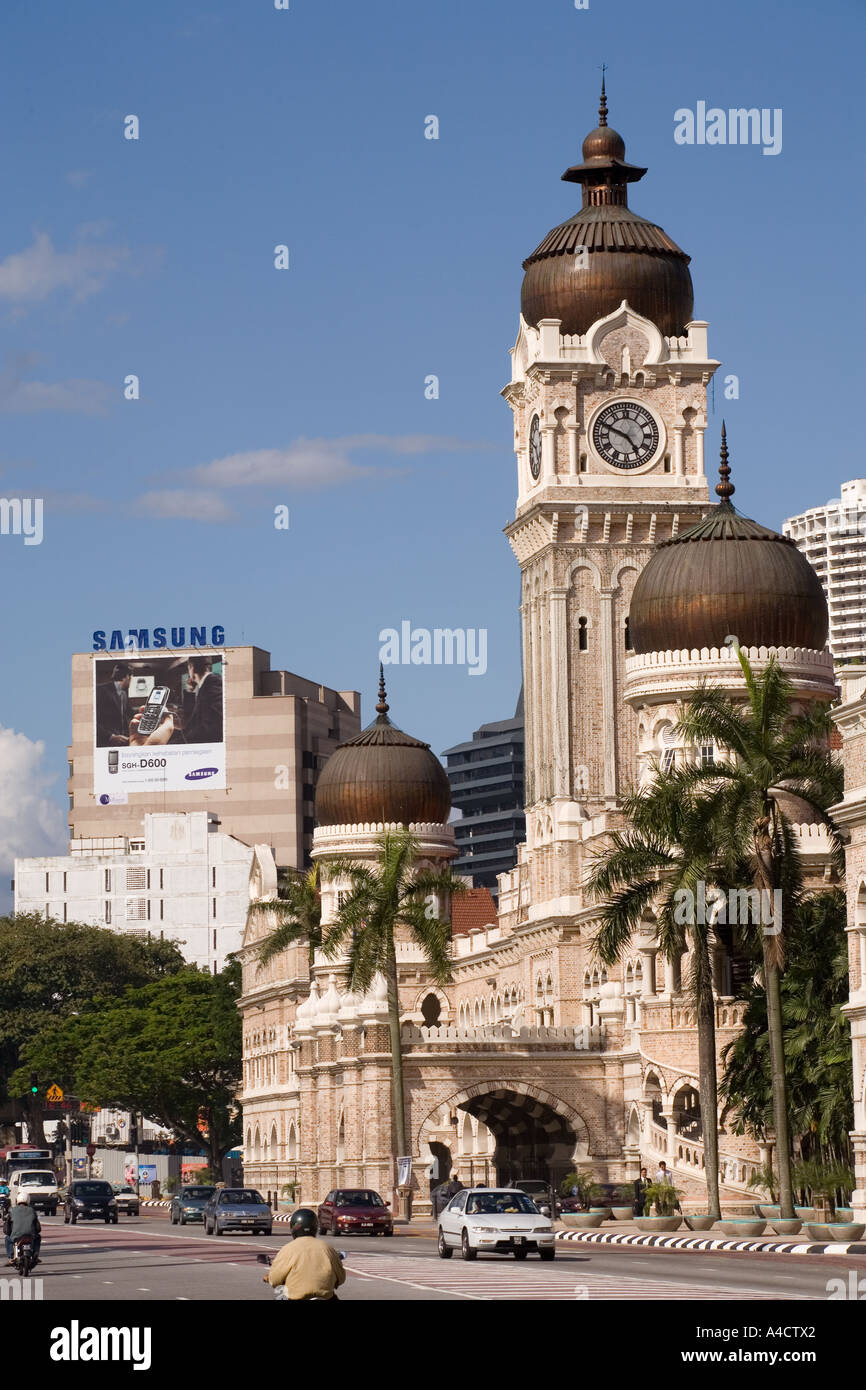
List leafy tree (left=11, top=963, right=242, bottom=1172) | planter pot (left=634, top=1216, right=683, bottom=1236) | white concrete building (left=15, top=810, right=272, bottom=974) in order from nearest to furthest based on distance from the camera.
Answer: planter pot (left=634, top=1216, right=683, bottom=1236)
leafy tree (left=11, top=963, right=242, bottom=1172)
white concrete building (left=15, top=810, right=272, bottom=974)

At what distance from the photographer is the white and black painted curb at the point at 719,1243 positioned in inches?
1740

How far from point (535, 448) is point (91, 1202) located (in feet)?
105

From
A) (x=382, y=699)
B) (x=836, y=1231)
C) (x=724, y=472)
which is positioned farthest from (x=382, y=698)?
(x=836, y=1231)

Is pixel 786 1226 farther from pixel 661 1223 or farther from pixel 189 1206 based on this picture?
pixel 189 1206

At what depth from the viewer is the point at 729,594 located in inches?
2970

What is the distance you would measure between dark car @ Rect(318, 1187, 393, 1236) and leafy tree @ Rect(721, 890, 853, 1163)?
9.16 metres

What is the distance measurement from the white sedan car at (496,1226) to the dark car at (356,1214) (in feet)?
42.2

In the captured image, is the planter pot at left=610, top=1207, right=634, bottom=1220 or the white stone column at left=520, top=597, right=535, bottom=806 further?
the white stone column at left=520, top=597, right=535, bottom=806

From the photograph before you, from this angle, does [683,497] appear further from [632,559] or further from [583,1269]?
[583,1269]

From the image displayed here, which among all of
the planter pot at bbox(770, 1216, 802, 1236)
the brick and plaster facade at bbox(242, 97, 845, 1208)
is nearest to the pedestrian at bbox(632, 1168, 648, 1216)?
the brick and plaster facade at bbox(242, 97, 845, 1208)

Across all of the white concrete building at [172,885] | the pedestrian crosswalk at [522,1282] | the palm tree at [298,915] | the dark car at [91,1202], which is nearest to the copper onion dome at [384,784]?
the palm tree at [298,915]

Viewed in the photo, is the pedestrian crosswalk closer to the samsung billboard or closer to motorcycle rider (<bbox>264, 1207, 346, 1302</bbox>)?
motorcycle rider (<bbox>264, 1207, 346, 1302</bbox>)

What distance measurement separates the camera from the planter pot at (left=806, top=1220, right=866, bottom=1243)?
154ft

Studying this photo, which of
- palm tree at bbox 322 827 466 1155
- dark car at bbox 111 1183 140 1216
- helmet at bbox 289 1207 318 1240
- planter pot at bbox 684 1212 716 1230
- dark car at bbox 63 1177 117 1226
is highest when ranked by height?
palm tree at bbox 322 827 466 1155
